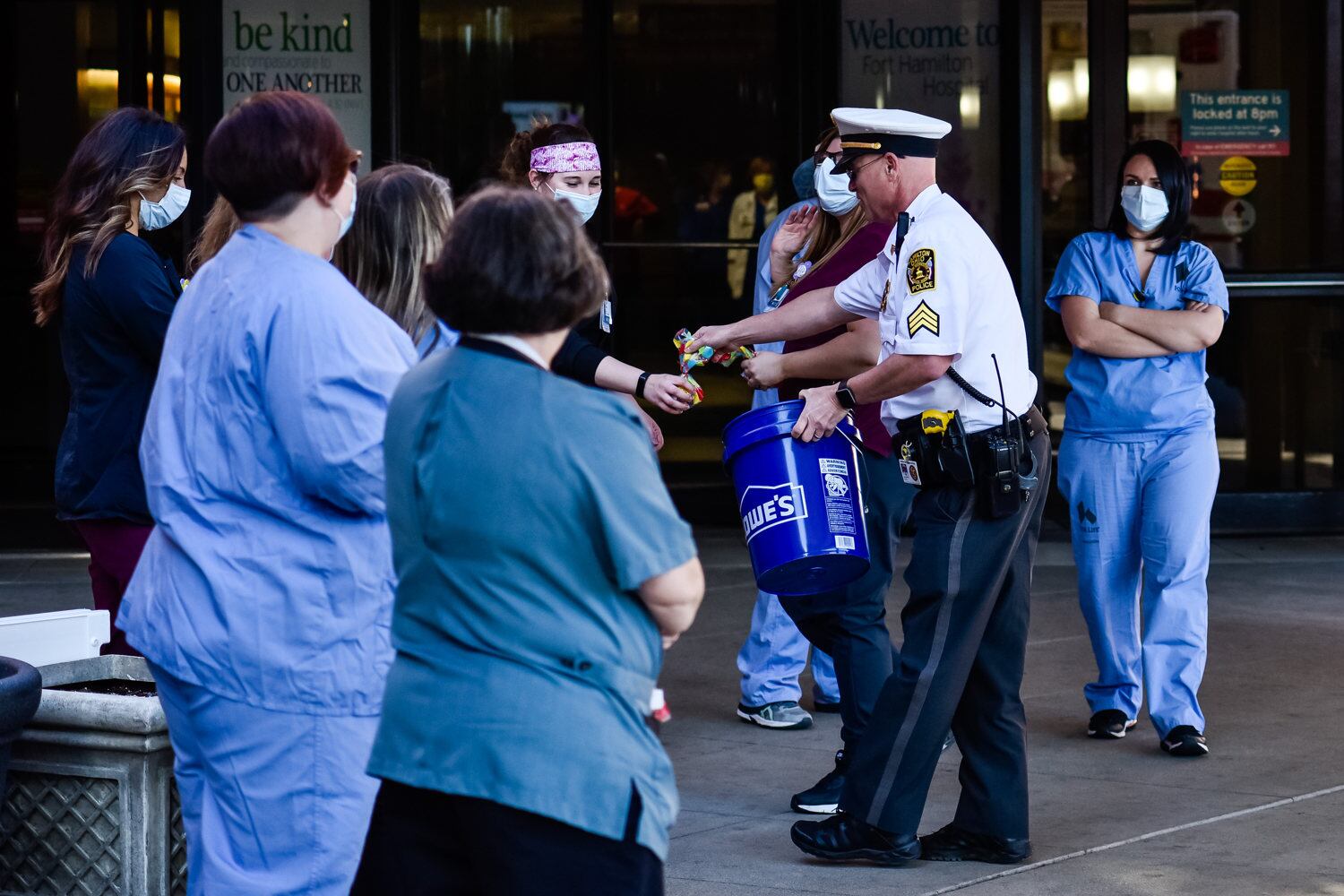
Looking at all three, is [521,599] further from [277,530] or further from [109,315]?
[109,315]

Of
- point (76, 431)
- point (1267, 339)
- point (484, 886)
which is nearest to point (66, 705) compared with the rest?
point (76, 431)

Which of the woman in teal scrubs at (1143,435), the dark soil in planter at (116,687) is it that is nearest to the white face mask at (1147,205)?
the woman in teal scrubs at (1143,435)

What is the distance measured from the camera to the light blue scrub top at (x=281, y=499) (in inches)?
114

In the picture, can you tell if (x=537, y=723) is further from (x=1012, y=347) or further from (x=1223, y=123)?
(x=1223, y=123)

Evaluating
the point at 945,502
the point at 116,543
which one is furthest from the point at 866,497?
the point at 116,543

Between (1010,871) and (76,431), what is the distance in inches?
101

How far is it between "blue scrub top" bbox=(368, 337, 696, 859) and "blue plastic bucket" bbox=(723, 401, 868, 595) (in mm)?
2051

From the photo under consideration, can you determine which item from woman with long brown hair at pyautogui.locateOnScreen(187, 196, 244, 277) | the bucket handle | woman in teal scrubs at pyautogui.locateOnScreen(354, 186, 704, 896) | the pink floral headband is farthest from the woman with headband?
woman in teal scrubs at pyautogui.locateOnScreen(354, 186, 704, 896)

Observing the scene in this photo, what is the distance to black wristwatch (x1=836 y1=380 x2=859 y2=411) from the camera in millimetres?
4508

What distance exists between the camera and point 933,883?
174 inches

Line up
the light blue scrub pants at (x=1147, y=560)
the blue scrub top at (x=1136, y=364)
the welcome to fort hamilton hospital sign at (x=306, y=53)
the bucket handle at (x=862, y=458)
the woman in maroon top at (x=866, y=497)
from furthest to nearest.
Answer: the welcome to fort hamilton hospital sign at (x=306, y=53), the blue scrub top at (x=1136, y=364), the light blue scrub pants at (x=1147, y=560), the woman in maroon top at (x=866, y=497), the bucket handle at (x=862, y=458)

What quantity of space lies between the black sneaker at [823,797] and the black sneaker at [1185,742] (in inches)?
47.3

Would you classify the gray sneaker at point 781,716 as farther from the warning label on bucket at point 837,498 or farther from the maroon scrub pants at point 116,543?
the maroon scrub pants at point 116,543

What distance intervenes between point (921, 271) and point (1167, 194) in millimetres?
1795
